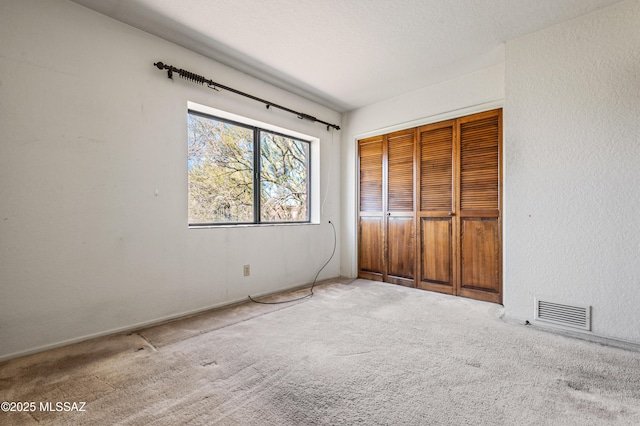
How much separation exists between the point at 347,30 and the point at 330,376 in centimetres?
259

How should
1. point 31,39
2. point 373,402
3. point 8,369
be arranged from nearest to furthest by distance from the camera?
point 373,402 → point 8,369 → point 31,39

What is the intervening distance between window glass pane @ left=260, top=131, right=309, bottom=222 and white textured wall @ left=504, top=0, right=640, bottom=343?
2409 millimetres

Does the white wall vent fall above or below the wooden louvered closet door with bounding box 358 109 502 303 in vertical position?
below

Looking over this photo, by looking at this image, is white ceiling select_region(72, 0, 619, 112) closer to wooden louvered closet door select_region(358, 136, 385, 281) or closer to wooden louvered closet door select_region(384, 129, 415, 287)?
wooden louvered closet door select_region(384, 129, 415, 287)

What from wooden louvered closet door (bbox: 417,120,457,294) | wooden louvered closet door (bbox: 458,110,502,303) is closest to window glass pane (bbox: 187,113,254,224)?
wooden louvered closet door (bbox: 417,120,457,294)

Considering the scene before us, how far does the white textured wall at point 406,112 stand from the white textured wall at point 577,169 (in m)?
0.47

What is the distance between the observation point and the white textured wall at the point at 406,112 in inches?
122

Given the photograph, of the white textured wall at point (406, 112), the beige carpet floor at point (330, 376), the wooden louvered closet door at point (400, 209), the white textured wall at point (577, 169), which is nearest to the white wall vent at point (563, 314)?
the white textured wall at point (577, 169)

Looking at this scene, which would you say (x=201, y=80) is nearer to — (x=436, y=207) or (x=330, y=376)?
(x=330, y=376)

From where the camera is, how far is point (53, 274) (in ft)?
6.63

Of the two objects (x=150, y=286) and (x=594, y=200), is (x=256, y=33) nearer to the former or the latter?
(x=150, y=286)

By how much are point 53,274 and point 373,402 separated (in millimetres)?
2254

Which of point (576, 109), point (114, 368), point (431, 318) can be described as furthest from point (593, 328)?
point (114, 368)

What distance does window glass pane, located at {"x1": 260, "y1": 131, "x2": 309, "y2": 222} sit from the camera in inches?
140
